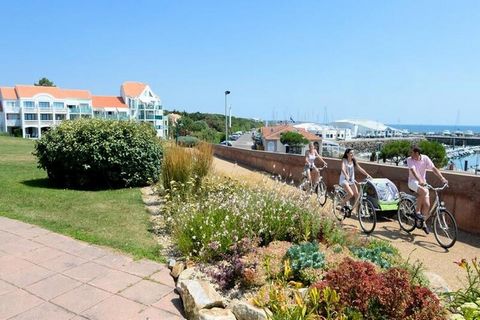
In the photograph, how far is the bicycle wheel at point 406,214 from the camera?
22.6 feet

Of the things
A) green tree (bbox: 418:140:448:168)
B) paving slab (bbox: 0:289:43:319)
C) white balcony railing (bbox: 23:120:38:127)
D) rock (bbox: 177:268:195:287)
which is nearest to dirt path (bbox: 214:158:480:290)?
rock (bbox: 177:268:195:287)

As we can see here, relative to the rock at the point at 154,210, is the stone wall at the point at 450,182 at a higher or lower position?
higher

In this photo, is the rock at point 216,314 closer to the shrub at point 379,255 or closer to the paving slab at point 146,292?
the paving slab at point 146,292

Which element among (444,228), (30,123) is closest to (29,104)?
(30,123)

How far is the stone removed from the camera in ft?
10.4

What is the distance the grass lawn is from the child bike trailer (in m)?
4.47

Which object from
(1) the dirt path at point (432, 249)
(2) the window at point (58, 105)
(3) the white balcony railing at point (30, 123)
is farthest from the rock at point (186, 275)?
(2) the window at point (58, 105)

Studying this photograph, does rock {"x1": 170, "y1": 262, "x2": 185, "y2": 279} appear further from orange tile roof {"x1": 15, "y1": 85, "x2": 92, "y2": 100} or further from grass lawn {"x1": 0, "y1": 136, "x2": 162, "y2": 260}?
orange tile roof {"x1": 15, "y1": 85, "x2": 92, "y2": 100}

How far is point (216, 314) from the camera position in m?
3.30

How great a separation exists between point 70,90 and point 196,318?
279 feet

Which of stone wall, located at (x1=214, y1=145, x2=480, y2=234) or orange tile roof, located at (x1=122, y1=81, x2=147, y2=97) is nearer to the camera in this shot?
stone wall, located at (x1=214, y1=145, x2=480, y2=234)

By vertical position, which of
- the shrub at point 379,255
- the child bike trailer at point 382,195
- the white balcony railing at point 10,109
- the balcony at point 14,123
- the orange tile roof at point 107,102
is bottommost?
the shrub at point 379,255

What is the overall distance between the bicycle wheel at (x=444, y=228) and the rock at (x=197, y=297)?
4.40 m

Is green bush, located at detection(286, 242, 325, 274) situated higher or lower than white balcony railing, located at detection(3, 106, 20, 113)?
lower
